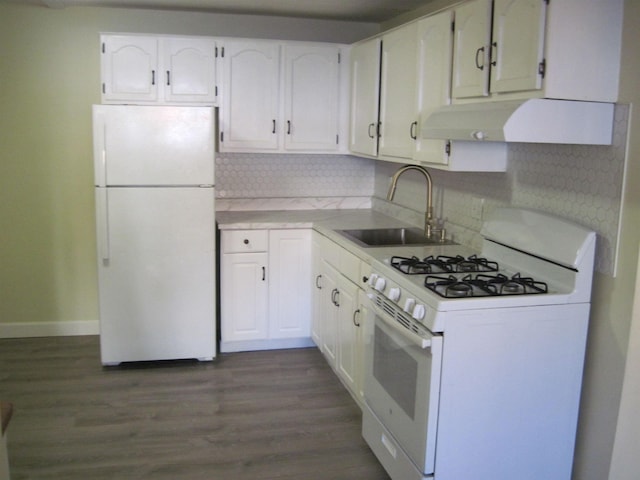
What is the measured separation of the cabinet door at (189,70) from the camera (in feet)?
13.9

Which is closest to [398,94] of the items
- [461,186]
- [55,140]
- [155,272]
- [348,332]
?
[461,186]

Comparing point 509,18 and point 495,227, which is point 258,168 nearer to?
point 495,227

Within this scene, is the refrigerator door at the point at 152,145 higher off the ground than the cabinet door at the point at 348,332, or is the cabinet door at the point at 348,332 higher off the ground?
the refrigerator door at the point at 152,145

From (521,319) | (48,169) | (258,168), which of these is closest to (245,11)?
A: (258,168)

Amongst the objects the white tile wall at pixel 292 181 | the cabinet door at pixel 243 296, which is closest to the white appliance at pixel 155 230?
the cabinet door at pixel 243 296

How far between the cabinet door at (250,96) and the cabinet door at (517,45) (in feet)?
6.77

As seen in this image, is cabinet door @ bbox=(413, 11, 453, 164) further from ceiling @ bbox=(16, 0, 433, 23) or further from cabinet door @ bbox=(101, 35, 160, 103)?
cabinet door @ bbox=(101, 35, 160, 103)

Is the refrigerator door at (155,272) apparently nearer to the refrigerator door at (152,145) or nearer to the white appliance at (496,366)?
the refrigerator door at (152,145)

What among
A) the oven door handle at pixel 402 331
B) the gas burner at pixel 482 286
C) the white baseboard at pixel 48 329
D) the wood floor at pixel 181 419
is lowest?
the wood floor at pixel 181 419

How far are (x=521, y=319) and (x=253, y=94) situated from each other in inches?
105

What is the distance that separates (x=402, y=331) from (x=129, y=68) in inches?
107

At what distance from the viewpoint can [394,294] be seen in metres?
2.65

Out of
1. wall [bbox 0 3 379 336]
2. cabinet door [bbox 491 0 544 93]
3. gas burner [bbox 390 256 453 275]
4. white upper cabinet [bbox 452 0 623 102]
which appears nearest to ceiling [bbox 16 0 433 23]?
wall [bbox 0 3 379 336]

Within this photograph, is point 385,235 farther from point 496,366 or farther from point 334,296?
point 496,366
